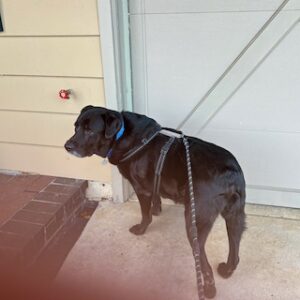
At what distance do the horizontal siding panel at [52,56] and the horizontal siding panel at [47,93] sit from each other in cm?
5

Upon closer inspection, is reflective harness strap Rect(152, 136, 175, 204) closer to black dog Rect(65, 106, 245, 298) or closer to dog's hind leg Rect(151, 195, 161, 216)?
black dog Rect(65, 106, 245, 298)

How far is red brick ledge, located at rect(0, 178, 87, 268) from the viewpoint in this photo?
1.97m

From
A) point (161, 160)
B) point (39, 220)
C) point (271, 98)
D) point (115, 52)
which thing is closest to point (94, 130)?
point (161, 160)

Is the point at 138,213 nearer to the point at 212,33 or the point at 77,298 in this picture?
the point at 212,33

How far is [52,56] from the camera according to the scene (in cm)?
239

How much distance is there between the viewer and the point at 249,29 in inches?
84.2

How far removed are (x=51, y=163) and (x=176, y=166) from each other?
1.27m

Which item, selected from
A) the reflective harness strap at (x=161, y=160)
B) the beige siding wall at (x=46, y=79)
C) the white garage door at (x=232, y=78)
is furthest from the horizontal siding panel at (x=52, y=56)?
the reflective harness strap at (x=161, y=160)

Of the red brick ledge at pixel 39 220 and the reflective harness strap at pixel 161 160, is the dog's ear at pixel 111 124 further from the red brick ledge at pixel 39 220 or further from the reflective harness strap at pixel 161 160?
the red brick ledge at pixel 39 220

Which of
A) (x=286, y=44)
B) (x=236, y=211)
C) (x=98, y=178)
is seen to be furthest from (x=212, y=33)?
(x=98, y=178)

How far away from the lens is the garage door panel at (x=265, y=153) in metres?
2.39

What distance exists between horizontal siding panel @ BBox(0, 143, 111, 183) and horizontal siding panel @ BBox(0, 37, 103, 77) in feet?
1.99

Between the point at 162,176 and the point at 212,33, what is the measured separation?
0.96 metres

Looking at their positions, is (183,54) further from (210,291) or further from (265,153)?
(210,291)
